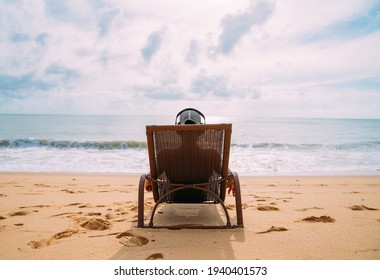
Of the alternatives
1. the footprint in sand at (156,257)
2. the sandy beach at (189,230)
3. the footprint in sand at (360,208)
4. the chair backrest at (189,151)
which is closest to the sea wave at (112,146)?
the sandy beach at (189,230)

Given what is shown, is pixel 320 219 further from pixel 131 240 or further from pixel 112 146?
pixel 112 146

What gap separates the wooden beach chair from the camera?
11.4 feet

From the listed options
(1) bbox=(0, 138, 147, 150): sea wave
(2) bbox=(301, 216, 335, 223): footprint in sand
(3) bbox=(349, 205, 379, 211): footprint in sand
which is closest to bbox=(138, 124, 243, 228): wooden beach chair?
(2) bbox=(301, 216, 335, 223): footprint in sand

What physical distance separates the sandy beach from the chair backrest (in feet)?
2.25

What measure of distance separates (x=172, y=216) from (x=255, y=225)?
47.5 inches

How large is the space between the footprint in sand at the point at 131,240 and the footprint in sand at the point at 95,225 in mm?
408

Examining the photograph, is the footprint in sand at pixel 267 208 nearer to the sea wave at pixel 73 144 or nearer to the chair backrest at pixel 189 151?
the chair backrest at pixel 189 151

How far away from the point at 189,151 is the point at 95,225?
4.88ft

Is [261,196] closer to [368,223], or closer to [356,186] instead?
[368,223]

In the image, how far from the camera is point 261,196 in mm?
5938

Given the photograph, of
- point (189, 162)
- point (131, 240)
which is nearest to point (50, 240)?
point (131, 240)

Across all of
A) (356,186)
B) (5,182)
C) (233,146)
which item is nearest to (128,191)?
(5,182)

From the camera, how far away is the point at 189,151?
3.58m

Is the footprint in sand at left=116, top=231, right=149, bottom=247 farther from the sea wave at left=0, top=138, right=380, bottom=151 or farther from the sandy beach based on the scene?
the sea wave at left=0, top=138, right=380, bottom=151
